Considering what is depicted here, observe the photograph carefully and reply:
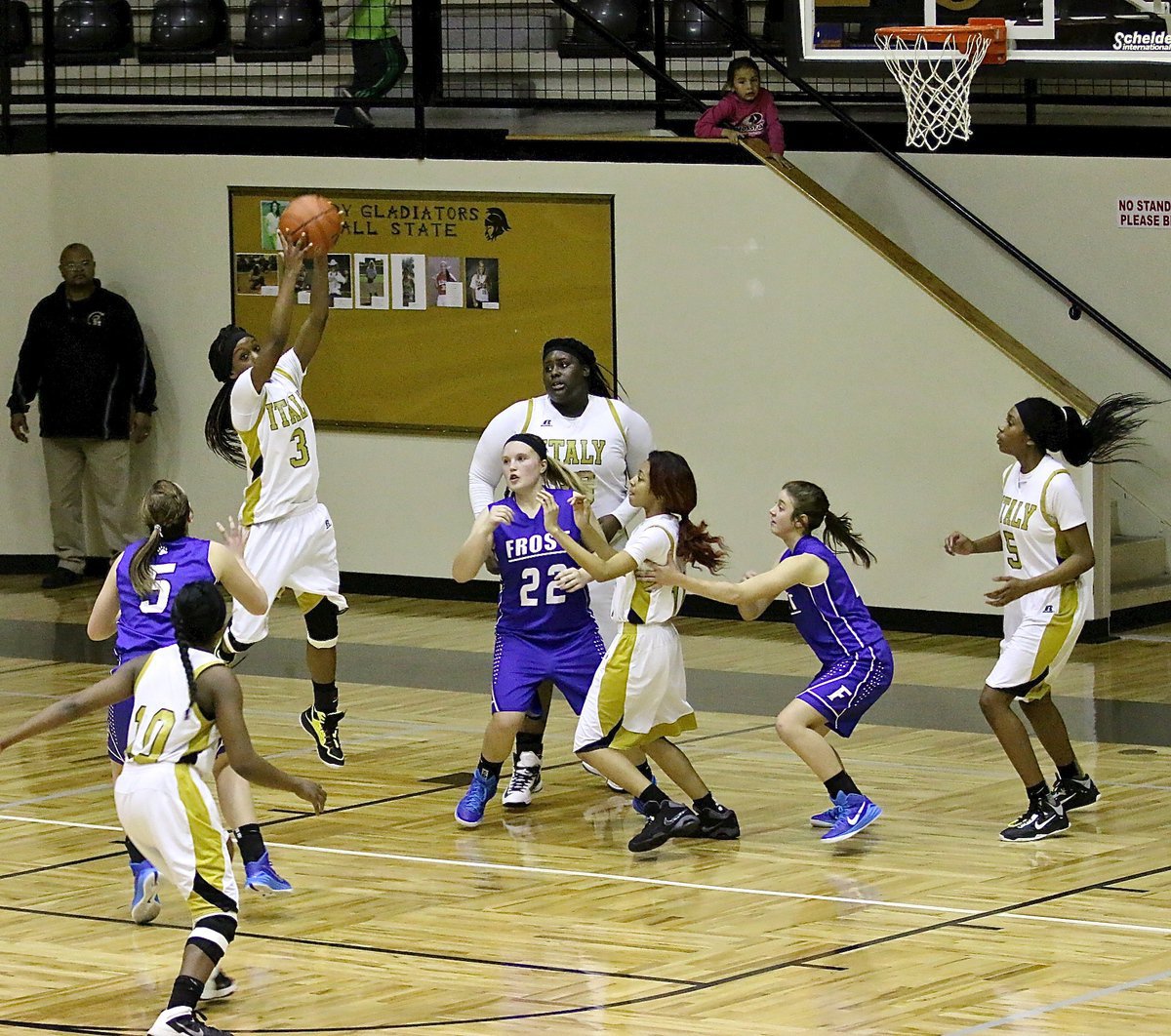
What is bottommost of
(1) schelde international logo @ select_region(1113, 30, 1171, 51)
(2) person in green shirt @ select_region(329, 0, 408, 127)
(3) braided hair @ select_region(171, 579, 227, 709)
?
(3) braided hair @ select_region(171, 579, 227, 709)

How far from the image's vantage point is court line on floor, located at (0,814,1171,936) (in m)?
6.66

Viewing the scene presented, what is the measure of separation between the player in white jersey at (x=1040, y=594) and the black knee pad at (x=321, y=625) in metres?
2.50

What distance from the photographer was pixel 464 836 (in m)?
8.05

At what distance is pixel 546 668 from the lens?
8.23 m

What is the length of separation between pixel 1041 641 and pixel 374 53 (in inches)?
311

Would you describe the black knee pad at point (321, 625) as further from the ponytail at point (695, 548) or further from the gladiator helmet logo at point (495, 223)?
the gladiator helmet logo at point (495, 223)

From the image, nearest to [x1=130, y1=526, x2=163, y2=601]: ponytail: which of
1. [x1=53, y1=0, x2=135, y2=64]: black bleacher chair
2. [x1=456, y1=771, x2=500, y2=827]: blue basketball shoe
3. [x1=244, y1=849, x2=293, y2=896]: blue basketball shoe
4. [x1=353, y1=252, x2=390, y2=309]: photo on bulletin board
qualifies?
[x1=244, y1=849, x2=293, y2=896]: blue basketball shoe

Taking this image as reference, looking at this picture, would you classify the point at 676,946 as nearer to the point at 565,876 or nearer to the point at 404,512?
the point at 565,876

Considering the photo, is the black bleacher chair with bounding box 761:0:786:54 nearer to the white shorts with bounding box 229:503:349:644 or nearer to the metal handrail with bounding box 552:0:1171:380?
the metal handrail with bounding box 552:0:1171:380

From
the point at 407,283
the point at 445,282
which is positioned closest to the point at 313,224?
the point at 445,282

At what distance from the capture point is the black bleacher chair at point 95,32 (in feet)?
51.6

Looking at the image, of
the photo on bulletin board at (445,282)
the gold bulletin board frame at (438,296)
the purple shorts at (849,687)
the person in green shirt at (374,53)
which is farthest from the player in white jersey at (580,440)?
the person in green shirt at (374,53)

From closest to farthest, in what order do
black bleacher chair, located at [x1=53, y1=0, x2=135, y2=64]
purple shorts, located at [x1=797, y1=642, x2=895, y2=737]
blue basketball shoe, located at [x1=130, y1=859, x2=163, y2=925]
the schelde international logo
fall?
blue basketball shoe, located at [x1=130, y1=859, x2=163, y2=925] < purple shorts, located at [x1=797, y1=642, x2=895, y2=737] < the schelde international logo < black bleacher chair, located at [x1=53, y1=0, x2=135, y2=64]

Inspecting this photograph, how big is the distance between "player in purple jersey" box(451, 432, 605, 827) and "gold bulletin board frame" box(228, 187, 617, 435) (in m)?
4.88
